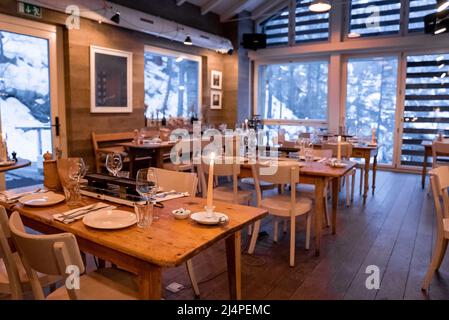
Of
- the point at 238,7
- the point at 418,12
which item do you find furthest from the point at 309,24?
the point at 418,12

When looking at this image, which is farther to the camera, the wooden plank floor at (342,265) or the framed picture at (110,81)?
the framed picture at (110,81)

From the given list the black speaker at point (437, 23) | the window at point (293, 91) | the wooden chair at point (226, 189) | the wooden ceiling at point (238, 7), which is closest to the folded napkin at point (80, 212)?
the wooden chair at point (226, 189)

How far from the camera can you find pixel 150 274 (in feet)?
4.57

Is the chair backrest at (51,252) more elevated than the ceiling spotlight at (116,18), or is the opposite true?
the ceiling spotlight at (116,18)

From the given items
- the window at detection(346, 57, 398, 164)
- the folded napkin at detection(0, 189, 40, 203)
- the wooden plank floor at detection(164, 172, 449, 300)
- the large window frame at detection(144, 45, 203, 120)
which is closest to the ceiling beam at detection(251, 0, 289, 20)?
the large window frame at detection(144, 45, 203, 120)

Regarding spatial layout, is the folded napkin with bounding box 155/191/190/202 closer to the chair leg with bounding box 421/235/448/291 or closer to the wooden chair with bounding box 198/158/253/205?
the wooden chair with bounding box 198/158/253/205

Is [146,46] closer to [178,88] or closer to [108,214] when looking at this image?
[178,88]

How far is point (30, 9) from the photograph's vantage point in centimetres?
454

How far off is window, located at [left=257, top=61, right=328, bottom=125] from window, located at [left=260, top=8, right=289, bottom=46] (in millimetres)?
541

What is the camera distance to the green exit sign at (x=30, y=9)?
14.6ft

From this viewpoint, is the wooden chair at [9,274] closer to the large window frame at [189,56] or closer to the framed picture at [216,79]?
the large window frame at [189,56]

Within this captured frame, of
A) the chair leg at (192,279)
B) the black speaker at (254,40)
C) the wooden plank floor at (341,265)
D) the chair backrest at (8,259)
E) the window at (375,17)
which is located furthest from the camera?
the black speaker at (254,40)

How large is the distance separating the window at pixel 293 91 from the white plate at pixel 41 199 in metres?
6.89

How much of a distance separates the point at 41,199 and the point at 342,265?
7.46 ft
